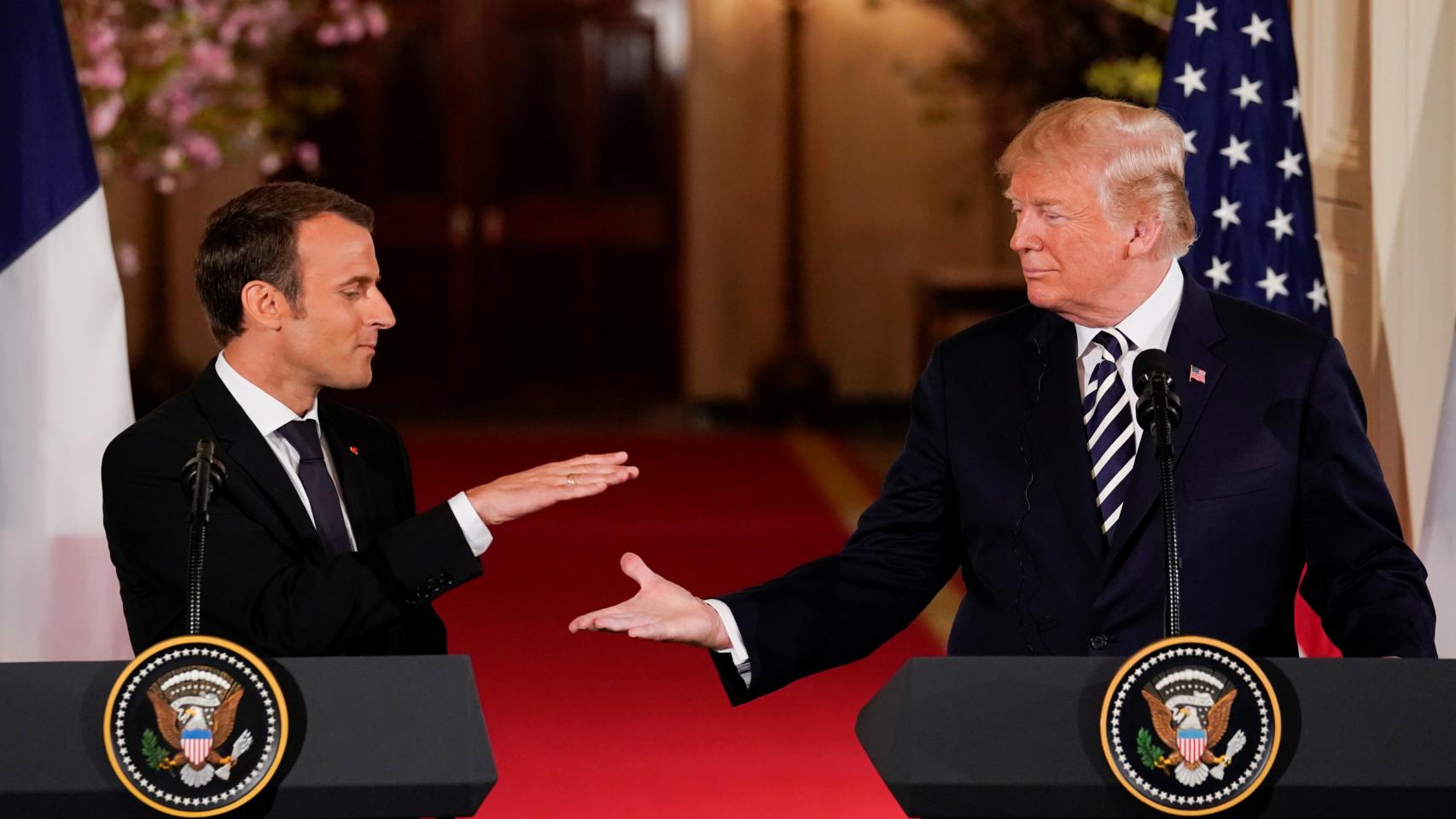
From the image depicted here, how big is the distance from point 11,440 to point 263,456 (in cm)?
89

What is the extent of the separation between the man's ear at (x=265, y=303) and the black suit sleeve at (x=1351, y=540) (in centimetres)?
137

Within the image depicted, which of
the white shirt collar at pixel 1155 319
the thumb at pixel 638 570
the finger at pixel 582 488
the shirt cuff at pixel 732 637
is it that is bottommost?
the shirt cuff at pixel 732 637

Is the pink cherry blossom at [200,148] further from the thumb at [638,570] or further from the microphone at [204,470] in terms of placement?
the microphone at [204,470]

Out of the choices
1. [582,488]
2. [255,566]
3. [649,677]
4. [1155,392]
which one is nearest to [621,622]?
[582,488]

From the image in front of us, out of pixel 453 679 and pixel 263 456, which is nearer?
pixel 453 679

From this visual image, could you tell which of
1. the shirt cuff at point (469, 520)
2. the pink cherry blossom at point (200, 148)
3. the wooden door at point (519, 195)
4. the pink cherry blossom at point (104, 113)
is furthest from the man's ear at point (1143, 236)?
the wooden door at point (519, 195)

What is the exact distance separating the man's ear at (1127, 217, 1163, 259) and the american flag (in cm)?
132

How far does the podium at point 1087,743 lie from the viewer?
1.85 meters

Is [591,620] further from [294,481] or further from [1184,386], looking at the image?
[1184,386]

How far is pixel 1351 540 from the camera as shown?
242 cm

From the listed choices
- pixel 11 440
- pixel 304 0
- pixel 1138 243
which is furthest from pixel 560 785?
pixel 304 0

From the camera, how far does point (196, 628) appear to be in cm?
194

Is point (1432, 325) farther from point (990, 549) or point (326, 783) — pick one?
point (326, 783)

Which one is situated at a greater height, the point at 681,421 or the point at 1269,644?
the point at 1269,644
